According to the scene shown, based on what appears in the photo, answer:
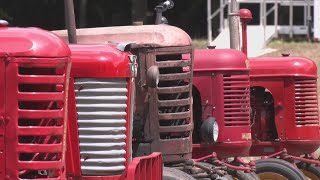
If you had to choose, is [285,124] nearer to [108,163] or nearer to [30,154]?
[108,163]

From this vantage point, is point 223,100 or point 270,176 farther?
point 270,176

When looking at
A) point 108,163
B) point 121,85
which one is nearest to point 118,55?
point 121,85

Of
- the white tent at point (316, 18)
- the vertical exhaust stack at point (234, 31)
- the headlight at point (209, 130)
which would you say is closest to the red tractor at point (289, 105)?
the vertical exhaust stack at point (234, 31)

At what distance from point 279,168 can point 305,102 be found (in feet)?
3.11

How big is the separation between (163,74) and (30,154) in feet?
8.95

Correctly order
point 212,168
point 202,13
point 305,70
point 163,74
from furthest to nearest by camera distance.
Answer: point 202,13 < point 305,70 < point 212,168 < point 163,74

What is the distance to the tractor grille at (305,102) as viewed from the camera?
1059 cm

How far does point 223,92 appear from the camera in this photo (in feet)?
30.5

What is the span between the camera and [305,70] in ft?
34.6

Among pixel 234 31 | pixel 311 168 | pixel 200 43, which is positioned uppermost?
pixel 234 31

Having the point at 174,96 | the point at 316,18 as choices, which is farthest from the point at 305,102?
the point at 316,18

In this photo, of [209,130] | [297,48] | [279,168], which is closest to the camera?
[209,130]

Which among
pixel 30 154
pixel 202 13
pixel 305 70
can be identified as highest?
pixel 30 154

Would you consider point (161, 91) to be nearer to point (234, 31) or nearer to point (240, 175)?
point (240, 175)
